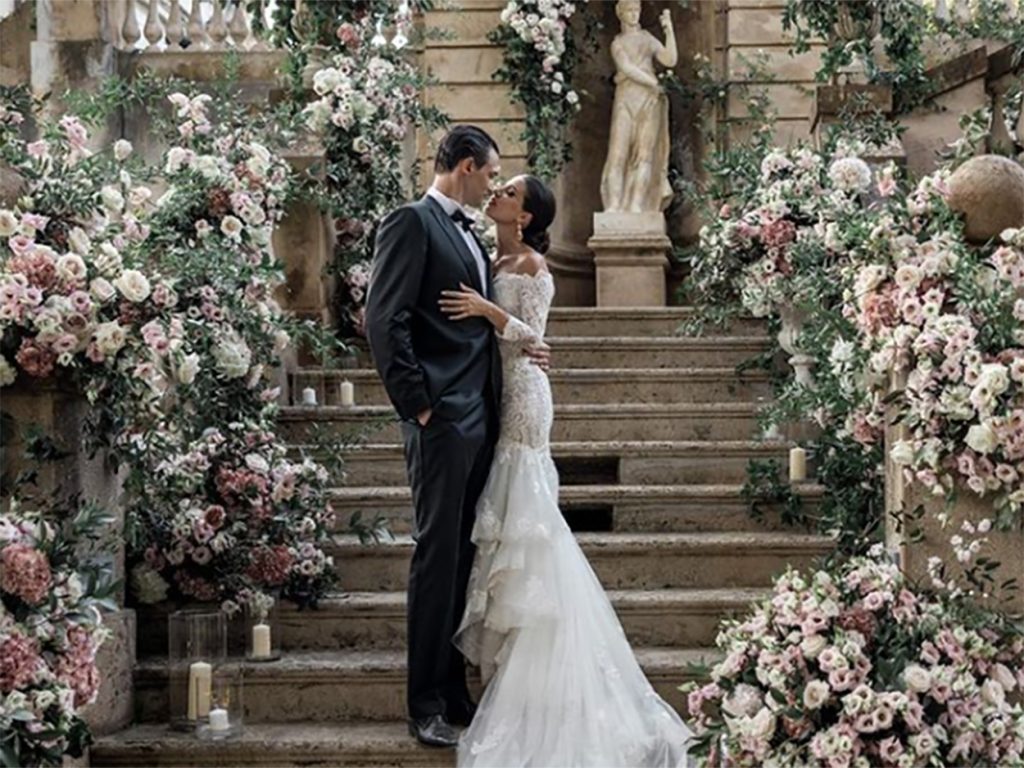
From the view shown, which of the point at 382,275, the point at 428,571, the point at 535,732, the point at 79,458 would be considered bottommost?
the point at 535,732

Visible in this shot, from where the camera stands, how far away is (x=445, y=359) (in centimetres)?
517

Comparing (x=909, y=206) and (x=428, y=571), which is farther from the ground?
(x=909, y=206)

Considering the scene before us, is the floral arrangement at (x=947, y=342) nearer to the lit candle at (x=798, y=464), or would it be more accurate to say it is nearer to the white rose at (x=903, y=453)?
the white rose at (x=903, y=453)

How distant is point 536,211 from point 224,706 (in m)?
1.90

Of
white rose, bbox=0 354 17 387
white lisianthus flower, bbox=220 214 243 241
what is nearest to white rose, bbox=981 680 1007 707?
white rose, bbox=0 354 17 387

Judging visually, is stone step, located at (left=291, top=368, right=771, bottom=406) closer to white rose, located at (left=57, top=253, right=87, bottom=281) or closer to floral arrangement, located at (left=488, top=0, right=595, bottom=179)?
floral arrangement, located at (left=488, top=0, right=595, bottom=179)

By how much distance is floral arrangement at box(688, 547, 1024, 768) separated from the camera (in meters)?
4.17

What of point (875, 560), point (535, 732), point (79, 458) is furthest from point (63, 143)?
point (875, 560)

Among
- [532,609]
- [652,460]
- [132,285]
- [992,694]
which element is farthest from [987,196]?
[652,460]

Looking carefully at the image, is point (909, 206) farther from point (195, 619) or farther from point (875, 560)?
point (195, 619)

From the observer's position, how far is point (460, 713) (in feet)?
17.4

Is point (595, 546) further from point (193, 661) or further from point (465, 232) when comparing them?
point (193, 661)

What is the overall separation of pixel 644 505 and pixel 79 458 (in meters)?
2.44

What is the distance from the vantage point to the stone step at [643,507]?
21.7 ft
